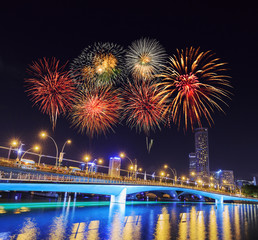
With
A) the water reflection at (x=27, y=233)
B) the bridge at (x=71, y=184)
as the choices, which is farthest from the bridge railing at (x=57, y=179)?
the water reflection at (x=27, y=233)

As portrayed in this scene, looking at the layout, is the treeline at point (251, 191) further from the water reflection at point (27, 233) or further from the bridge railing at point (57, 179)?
the water reflection at point (27, 233)

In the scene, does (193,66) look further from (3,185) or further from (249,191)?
(249,191)

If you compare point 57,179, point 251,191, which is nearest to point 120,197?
point 57,179

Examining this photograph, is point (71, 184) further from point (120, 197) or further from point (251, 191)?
point (251, 191)

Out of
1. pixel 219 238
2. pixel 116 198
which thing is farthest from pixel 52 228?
pixel 116 198

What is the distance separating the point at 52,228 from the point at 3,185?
2303cm

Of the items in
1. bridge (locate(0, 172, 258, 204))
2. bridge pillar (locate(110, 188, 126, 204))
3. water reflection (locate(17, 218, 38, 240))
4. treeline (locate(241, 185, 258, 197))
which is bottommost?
water reflection (locate(17, 218, 38, 240))

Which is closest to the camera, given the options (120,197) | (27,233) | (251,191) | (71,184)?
(27,233)

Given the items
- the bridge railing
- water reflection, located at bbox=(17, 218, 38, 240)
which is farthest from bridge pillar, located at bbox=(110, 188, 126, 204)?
water reflection, located at bbox=(17, 218, 38, 240)

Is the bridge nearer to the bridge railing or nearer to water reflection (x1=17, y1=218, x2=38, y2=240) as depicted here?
the bridge railing

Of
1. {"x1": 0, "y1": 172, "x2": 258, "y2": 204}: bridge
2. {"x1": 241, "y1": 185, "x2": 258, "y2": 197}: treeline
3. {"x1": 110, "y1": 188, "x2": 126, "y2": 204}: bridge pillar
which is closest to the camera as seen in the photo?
{"x1": 0, "y1": 172, "x2": 258, "y2": 204}: bridge

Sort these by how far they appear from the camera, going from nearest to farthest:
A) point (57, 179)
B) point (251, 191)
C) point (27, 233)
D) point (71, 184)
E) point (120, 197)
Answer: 1. point (27, 233)
2. point (57, 179)
3. point (71, 184)
4. point (120, 197)
5. point (251, 191)

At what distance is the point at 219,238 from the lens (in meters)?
23.8

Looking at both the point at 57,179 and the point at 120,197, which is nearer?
the point at 57,179
